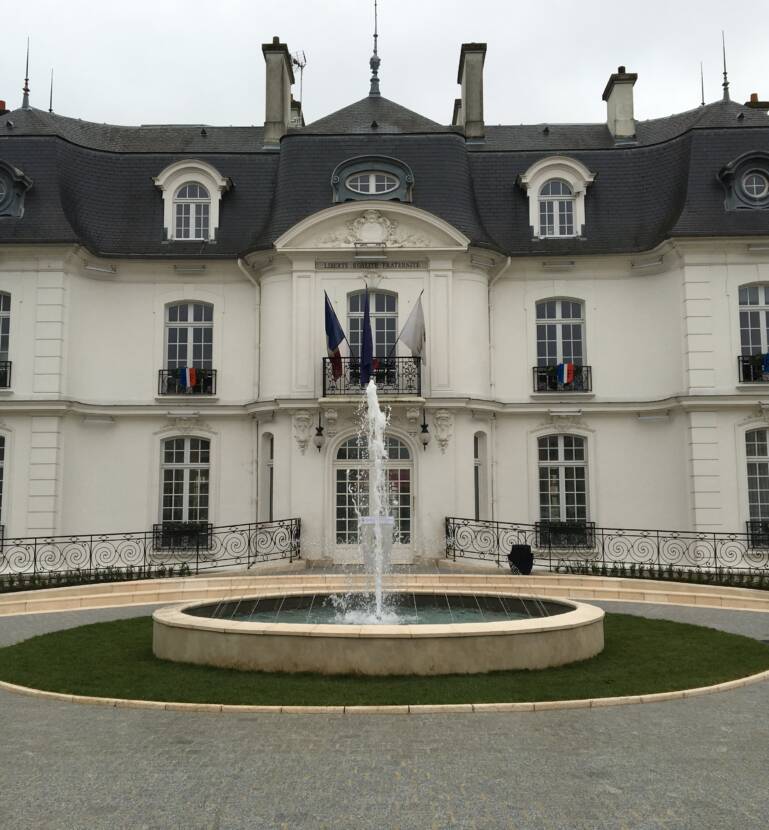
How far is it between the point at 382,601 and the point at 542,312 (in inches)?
409

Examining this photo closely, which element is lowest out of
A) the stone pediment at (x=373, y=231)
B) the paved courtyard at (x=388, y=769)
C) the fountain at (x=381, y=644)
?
the paved courtyard at (x=388, y=769)

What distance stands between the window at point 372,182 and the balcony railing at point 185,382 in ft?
18.2

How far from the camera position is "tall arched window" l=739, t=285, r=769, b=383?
18797 mm

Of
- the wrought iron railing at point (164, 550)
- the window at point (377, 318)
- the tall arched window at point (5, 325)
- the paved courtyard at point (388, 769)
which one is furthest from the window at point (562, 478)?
the tall arched window at point (5, 325)

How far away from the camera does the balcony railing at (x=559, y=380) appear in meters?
19.9

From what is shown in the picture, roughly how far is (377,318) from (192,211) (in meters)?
5.59

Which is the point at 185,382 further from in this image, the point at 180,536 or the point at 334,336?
the point at 334,336

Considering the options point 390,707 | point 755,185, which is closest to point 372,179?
point 755,185

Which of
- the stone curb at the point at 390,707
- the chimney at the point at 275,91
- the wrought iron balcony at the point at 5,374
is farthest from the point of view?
the chimney at the point at 275,91

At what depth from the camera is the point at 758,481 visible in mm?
18609

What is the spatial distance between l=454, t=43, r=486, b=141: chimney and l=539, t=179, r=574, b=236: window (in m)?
3.41

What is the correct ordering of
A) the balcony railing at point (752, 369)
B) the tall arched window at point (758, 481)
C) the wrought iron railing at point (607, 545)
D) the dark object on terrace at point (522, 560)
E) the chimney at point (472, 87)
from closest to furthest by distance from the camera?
the dark object on terrace at point (522, 560)
the wrought iron railing at point (607, 545)
the tall arched window at point (758, 481)
the balcony railing at point (752, 369)
the chimney at point (472, 87)

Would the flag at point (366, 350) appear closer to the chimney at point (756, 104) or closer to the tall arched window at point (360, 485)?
the tall arched window at point (360, 485)

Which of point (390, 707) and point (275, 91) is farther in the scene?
point (275, 91)
